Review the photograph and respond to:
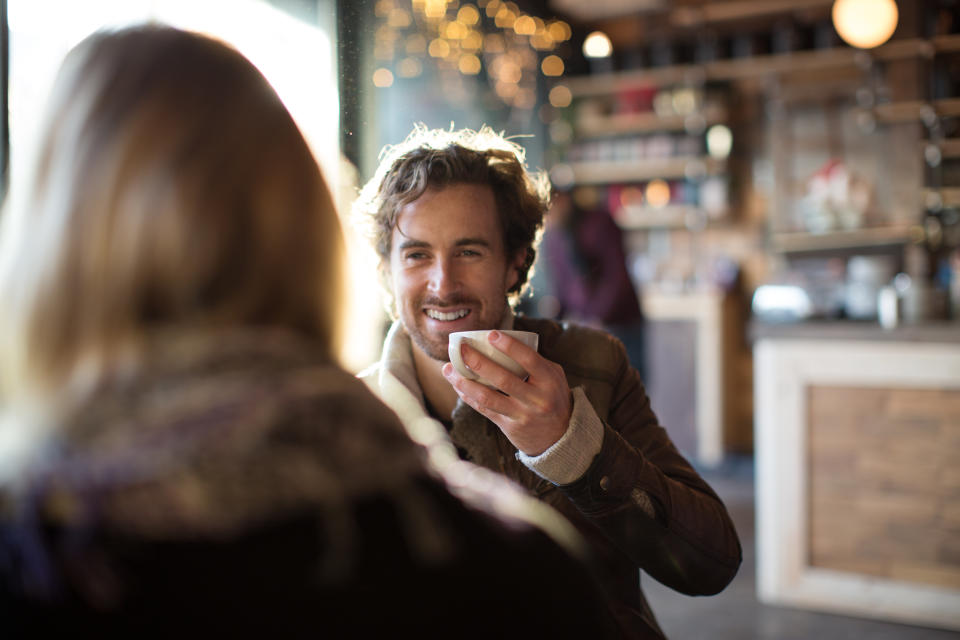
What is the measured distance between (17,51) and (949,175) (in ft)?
16.6

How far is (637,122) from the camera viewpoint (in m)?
5.31

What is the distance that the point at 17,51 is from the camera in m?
1.23

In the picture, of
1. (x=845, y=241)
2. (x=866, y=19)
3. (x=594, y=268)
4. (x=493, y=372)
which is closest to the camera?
(x=493, y=372)

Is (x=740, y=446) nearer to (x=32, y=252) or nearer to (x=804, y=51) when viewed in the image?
(x=804, y=51)

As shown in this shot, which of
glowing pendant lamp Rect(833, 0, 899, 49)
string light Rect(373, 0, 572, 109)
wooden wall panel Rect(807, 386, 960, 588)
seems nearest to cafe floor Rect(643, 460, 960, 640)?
wooden wall panel Rect(807, 386, 960, 588)

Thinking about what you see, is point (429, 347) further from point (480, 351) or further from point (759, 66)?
point (759, 66)

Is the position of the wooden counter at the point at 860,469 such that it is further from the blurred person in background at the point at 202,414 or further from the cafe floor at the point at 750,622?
the blurred person in background at the point at 202,414

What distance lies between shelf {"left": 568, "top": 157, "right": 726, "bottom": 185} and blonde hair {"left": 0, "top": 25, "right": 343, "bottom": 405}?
4905 millimetres

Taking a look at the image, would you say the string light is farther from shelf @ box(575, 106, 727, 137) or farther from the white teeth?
the white teeth

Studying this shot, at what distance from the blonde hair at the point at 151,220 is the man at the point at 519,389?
409 millimetres

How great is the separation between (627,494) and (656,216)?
14.8 ft

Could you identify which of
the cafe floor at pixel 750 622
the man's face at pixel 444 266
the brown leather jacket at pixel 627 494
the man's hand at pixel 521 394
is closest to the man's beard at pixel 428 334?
the man's face at pixel 444 266

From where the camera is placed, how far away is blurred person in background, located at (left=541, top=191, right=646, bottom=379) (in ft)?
12.0

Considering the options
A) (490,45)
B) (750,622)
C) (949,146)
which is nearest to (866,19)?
(949,146)
